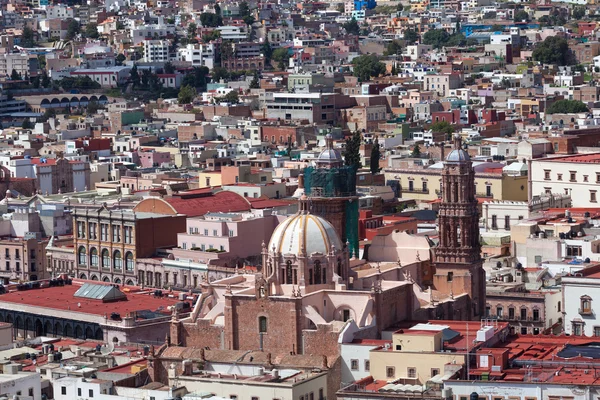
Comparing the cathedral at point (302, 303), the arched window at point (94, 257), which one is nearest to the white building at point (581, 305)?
the cathedral at point (302, 303)

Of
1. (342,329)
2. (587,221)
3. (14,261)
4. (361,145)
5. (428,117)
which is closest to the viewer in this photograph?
(342,329)

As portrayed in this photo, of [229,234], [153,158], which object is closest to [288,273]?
[229,234]

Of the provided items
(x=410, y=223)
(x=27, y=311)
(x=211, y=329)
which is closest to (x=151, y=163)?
(x=410, y=223)

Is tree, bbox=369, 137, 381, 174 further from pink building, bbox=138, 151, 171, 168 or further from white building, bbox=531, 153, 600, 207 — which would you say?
white building, bbox=531, 153, 600, 207

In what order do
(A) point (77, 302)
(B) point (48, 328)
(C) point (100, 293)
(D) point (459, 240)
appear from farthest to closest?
1. (C) point (100, 293)
2. (A) point (77, 302)
3. (B) point (48, 328)
4. (D) point (459, 240)

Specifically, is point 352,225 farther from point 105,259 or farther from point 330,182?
point 105,259

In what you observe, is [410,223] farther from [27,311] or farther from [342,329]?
[342,329]
